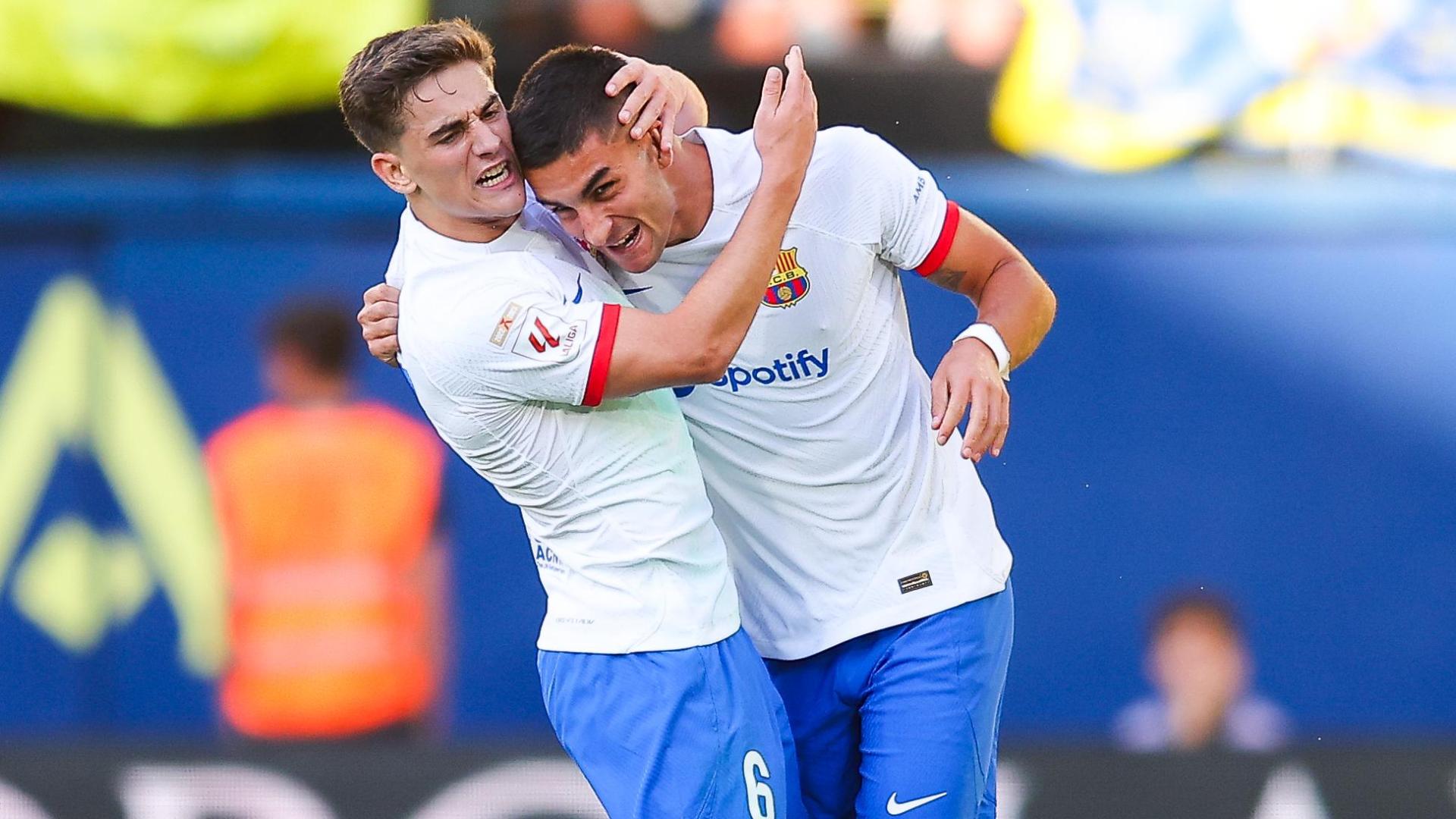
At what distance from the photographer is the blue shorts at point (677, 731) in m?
3.00

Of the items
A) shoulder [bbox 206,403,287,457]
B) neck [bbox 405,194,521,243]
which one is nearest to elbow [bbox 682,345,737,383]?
neck [bbox 405,194,521,243]

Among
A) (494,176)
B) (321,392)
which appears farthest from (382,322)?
(321,392)

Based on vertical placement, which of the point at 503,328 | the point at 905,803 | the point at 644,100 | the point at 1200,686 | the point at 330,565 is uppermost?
the point at 644,100

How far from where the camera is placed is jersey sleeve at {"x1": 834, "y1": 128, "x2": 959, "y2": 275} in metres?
3.25

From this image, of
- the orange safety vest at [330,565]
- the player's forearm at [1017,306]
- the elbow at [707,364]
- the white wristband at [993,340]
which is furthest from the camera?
the orange safety vest at [330,565]

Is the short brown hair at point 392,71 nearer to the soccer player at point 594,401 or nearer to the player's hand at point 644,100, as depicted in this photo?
the soccer player at point 594,401

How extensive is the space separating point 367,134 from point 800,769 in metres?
1.32

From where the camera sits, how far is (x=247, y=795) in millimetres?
4734

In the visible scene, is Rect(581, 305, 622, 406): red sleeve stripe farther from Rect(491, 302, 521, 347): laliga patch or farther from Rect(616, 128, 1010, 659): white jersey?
Rect(616, 128, 1010, 659): white jersey

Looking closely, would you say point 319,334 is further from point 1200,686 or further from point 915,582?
point 915,582

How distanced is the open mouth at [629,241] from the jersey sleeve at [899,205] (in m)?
0.39

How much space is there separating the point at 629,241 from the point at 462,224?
26 cm

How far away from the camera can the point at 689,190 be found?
317cm

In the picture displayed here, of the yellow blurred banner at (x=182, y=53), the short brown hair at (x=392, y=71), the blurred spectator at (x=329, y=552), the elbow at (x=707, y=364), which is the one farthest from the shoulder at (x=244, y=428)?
the elbow at (x=707, y=364)
